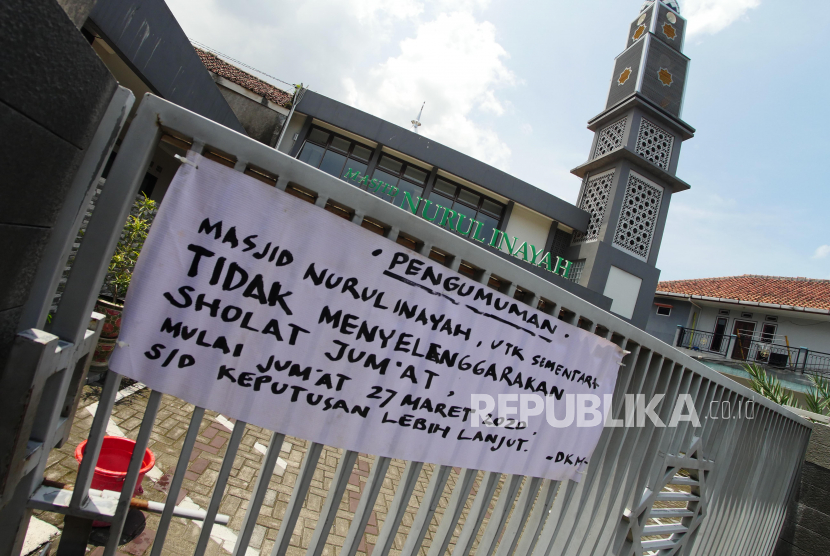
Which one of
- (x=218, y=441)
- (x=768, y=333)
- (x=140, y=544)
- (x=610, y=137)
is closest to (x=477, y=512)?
(x=140, y=544)

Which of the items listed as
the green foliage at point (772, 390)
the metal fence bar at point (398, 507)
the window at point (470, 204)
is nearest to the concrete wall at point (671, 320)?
the window at point (470, 204)

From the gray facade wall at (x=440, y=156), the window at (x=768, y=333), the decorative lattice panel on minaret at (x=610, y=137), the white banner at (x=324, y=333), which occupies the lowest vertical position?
the white banner at (x=324, y=333)

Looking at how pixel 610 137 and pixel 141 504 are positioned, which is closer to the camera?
pixel 141 504

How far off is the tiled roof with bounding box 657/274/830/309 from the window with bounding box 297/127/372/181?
68.8 ft

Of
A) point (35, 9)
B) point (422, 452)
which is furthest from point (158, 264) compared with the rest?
point (422, 452)

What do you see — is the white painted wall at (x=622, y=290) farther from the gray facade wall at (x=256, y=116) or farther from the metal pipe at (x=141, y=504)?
the metal pipe at (x=141, y=504)

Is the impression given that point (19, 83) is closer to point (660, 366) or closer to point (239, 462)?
point (660, 366)

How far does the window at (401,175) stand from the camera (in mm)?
14977

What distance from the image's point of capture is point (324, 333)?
55.3 inches

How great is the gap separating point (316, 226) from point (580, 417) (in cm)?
165

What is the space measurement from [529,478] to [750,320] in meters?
26.2

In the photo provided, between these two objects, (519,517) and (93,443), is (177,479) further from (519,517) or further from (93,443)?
(519,517)

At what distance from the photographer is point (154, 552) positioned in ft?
4.27

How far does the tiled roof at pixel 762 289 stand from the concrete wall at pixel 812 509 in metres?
20.1
